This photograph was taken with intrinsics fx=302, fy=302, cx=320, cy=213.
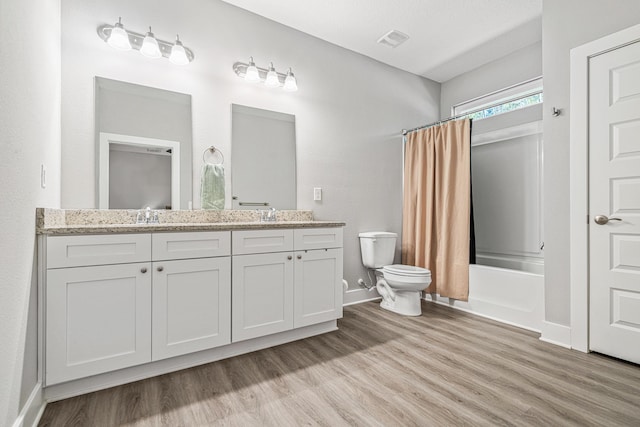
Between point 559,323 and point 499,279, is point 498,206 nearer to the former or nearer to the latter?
point 499,279

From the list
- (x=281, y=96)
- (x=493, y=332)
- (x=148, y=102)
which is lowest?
(x=493, y=332)

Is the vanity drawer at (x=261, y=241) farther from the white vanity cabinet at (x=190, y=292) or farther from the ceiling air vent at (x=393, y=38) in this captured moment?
the ceiling air vent at (x=393, y=38)

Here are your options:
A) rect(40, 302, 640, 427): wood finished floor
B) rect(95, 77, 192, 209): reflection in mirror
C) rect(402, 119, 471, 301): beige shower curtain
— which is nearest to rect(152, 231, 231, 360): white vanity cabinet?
rect(40, 302, 640, 427): wood finished floor

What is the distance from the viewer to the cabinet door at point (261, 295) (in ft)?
6.27

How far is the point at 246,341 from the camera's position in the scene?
2.00 m

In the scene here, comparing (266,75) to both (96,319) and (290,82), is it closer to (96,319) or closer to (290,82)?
(290,82)

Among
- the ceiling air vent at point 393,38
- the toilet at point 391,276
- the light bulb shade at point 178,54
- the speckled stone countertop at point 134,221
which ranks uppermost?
the ceiling air vent at point 393,38

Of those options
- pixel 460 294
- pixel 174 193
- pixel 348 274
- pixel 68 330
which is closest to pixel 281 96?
pixel 174 193

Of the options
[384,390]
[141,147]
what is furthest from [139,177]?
[384,390]

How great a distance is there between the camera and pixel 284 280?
2.10 m

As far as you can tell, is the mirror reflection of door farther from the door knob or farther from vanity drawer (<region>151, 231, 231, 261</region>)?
the door knob

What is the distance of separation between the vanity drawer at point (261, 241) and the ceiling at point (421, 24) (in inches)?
72.6

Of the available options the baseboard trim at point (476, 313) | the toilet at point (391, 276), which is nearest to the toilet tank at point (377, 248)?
the toilet at point (391, 276)

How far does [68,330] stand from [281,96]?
2200 mm
